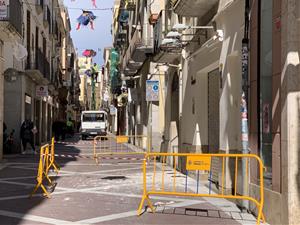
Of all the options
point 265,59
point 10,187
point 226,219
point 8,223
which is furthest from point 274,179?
point 10,187

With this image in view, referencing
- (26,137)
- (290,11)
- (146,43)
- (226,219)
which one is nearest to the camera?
(290,11)

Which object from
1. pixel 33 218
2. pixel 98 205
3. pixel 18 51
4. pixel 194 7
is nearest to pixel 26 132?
pixel 18 51

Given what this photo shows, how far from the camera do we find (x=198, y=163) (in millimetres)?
9000

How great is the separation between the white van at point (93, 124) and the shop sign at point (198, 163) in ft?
130

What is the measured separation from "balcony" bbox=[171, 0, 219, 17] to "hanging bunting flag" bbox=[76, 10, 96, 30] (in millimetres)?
19423

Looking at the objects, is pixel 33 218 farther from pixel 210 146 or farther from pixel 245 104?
pixel 210 146

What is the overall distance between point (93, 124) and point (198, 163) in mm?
40492

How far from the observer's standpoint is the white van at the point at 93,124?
4872 cm

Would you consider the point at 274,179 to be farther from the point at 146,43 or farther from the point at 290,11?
the point at 146,43

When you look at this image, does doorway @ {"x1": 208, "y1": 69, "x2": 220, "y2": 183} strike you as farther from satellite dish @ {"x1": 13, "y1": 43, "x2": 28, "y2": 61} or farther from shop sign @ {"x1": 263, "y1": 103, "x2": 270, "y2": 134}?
satellite dish @ {"x1": 13, "y1": 43, "x2": 28, "y2": 61}

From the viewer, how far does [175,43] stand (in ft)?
52.4

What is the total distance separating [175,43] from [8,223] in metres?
9.06

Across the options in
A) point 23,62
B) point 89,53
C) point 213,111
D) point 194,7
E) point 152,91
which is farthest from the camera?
point 89,53

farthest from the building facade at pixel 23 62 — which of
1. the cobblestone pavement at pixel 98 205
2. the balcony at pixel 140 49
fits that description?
the cobblestone pavement at pixel 98 205
